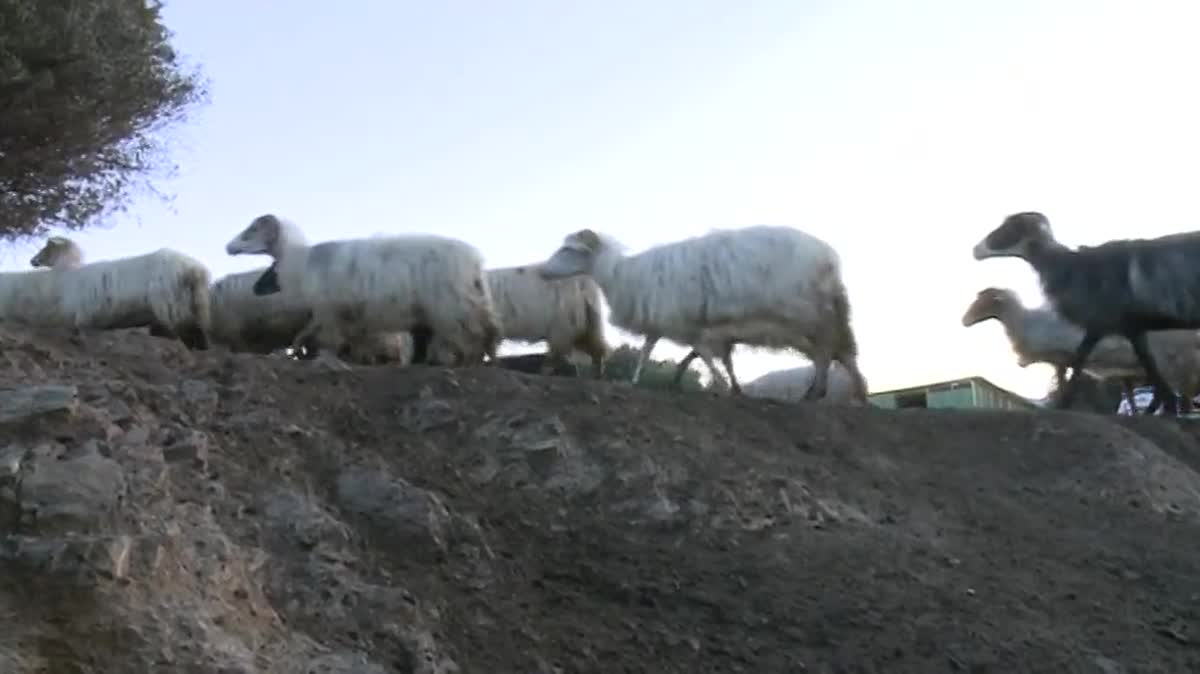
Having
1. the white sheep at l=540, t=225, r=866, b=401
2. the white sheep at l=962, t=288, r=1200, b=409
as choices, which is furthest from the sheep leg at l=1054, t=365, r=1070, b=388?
the white sheep at l=540, t=225, r=866, b=401

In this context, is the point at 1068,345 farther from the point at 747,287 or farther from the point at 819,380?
the point at 747,287

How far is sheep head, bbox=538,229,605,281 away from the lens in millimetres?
15195

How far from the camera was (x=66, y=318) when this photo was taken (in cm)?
1603

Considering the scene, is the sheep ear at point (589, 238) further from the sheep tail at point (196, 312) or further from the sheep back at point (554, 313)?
the sheep tail at point (196, 312)

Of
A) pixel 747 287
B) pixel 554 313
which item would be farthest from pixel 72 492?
pixel 554 313

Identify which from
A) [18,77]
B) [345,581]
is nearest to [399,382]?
[345,581]

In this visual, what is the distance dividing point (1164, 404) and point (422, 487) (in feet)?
32.1

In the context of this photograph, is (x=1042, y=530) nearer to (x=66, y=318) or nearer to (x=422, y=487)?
(x=422, y=487)

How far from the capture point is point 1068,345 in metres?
19.9

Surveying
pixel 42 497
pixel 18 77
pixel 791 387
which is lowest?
pixel 791 387

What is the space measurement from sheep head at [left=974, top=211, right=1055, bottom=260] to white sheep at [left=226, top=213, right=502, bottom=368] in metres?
6.08

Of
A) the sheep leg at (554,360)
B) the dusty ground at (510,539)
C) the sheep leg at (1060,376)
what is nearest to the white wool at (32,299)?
the sheep leg at (554,360)

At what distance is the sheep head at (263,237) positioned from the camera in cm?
1598

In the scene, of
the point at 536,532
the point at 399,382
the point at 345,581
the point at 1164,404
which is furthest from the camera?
the point at 1164,404
